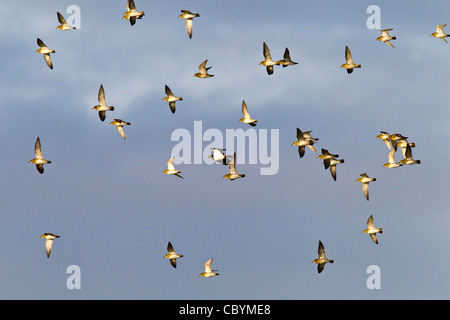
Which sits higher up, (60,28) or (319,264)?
(60,28)

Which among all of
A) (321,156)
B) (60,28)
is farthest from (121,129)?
(321,156)

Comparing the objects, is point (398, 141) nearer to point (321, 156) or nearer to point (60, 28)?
point (321, 156)
